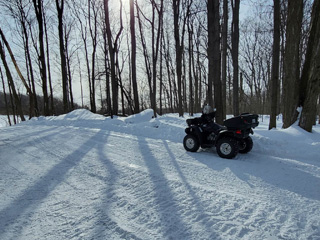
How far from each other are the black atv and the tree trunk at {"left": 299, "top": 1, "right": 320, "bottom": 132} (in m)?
2.34

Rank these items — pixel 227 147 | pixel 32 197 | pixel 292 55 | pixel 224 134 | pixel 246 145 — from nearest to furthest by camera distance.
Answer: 1. pixel 32 197
2. pixel 227 147
3. pixel 224 134
4. pixel 246 145
5. pixel 292 55

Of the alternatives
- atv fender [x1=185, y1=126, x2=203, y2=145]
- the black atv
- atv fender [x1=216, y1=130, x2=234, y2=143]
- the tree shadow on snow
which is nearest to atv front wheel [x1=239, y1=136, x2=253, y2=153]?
the black atv

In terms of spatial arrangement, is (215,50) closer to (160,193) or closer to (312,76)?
(312,76)

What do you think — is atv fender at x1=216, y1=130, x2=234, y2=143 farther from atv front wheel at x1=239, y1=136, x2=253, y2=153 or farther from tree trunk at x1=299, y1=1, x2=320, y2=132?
tree trunk at x1=299, y1=1, x2=320, y2=132

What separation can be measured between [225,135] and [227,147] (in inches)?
13.7

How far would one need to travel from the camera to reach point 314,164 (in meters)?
4.14

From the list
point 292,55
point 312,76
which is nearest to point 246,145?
point 312,76

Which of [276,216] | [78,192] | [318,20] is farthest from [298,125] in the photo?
[78,192]

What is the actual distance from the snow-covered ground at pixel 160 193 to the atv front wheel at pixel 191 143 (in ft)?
0.82

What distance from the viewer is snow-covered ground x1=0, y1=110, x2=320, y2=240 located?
2.07 metres

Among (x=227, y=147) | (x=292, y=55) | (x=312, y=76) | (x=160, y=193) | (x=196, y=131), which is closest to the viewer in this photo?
(x=160, y=193)

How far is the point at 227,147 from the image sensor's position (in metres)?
4.67

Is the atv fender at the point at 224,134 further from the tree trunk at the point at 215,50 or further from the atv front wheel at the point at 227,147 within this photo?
the tree trunk at the point at 215,50

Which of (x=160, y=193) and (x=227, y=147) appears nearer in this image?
(x=160, y=193)
